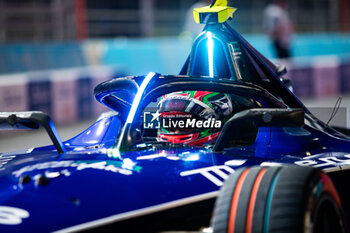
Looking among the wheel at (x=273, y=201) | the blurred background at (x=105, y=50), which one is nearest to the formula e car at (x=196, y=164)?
the wheel at (x=273, y=201)

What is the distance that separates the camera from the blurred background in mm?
10320

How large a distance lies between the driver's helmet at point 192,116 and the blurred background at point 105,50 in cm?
109

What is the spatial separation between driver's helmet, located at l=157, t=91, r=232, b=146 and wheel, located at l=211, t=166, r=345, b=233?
0.94 meters

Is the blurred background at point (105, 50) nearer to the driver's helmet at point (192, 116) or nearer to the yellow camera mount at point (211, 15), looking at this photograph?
the yellow camera mount at point (211, 15)

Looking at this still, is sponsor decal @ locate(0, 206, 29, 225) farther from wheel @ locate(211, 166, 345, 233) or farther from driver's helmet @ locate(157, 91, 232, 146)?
driver's helmet @ locate(157, 91, 232, 146)

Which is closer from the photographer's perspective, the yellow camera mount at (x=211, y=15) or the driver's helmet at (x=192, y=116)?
the driver's helmet at (x=192, y=116)

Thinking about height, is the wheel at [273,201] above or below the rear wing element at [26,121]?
below

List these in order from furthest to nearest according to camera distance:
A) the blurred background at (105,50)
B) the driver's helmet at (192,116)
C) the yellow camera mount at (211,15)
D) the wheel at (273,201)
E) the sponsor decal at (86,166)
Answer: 1. the blurred background at (105,50)
2. the yellow camera mount at (211,15)
3. the driver's helmet at (192,116)
4. the sponsor decal at (86,166)
5. the wheel at (273,201)

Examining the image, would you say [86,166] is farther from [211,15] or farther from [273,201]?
[211,15]

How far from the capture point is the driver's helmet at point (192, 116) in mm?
3754

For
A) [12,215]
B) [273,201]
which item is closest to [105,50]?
[12,215]

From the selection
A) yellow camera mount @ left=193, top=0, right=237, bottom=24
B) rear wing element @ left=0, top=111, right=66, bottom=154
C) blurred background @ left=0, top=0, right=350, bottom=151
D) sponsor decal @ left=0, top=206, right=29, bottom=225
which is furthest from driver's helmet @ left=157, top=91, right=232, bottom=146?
sponsor decal @ left=0, top=206, right=29, bottom=225

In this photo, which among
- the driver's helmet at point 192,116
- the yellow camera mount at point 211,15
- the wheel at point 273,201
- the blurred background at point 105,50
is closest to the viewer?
the wheel at point 273,201

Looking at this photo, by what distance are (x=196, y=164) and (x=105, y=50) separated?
968 centimetres
